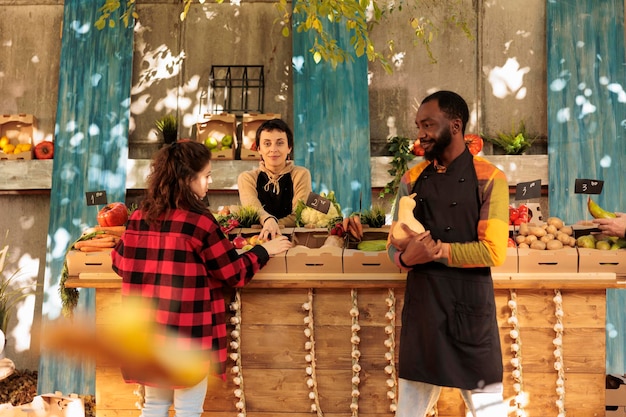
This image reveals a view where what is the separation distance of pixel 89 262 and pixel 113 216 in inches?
12.6

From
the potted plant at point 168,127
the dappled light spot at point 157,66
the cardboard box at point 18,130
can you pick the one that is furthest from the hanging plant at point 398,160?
the cardboard box at point 18,130

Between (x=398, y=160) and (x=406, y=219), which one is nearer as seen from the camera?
(x=406, y=219)

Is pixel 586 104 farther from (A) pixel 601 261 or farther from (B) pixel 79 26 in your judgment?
(B) pixel 79 26

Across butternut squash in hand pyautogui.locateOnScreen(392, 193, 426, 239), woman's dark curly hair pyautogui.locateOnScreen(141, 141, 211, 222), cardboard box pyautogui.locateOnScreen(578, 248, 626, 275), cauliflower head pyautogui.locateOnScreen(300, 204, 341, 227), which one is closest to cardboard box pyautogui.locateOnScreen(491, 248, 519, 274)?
cardboard box pyautogui.locateOnScreen(578, 248, 626, 275)

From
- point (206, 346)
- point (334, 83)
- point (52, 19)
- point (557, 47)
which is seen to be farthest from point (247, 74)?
point (206, 346)

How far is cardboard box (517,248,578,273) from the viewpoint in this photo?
2.94 metres

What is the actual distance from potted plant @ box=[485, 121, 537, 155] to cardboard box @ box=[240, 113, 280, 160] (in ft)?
6.22

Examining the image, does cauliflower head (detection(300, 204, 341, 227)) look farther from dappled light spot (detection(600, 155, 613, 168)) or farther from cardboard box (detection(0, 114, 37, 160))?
cardboard box (detection(0, 114, 37, 160))

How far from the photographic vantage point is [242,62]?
5.78 meters

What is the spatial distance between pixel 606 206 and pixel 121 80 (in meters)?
4.12

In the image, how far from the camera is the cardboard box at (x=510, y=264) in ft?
9.67

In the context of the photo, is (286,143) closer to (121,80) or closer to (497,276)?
(497,276)

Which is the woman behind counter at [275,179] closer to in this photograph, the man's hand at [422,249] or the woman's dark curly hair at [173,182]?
the woman's dark curly hair at [173,182]

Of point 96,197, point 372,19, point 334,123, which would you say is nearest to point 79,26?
point 334,123
